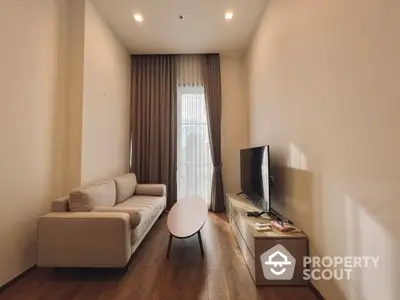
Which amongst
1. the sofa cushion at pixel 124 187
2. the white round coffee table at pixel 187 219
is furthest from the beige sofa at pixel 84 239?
the sofa cushion at pixel 124 187

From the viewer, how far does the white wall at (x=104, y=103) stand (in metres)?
3.79

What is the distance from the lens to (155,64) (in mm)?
5844

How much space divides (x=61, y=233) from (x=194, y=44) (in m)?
4.14

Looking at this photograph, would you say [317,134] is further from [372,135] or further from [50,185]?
[50,185]

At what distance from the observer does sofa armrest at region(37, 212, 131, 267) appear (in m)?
2.63

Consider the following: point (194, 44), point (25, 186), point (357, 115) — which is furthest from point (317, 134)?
point (194, 44)

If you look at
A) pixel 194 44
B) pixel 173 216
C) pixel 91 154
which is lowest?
pixel 173 216

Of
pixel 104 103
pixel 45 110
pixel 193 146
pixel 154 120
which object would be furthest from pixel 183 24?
pixel 45 110

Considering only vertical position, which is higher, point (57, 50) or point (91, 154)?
point (57, 50)

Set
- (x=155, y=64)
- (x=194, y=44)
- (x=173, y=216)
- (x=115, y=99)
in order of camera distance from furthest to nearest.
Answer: (x=155, y=64) < (x=194, y=44) < (x=115, y=99) < (x=173, y=216)

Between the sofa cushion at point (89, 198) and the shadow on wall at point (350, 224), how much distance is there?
2274mm

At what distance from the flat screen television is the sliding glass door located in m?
1.47

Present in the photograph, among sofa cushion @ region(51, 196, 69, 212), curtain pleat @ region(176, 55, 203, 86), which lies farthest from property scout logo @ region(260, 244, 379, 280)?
curtain pleat @ region(176, 55, 203, 86)

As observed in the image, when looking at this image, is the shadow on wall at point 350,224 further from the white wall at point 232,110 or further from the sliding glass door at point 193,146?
the sliding glass door at point 193,146
